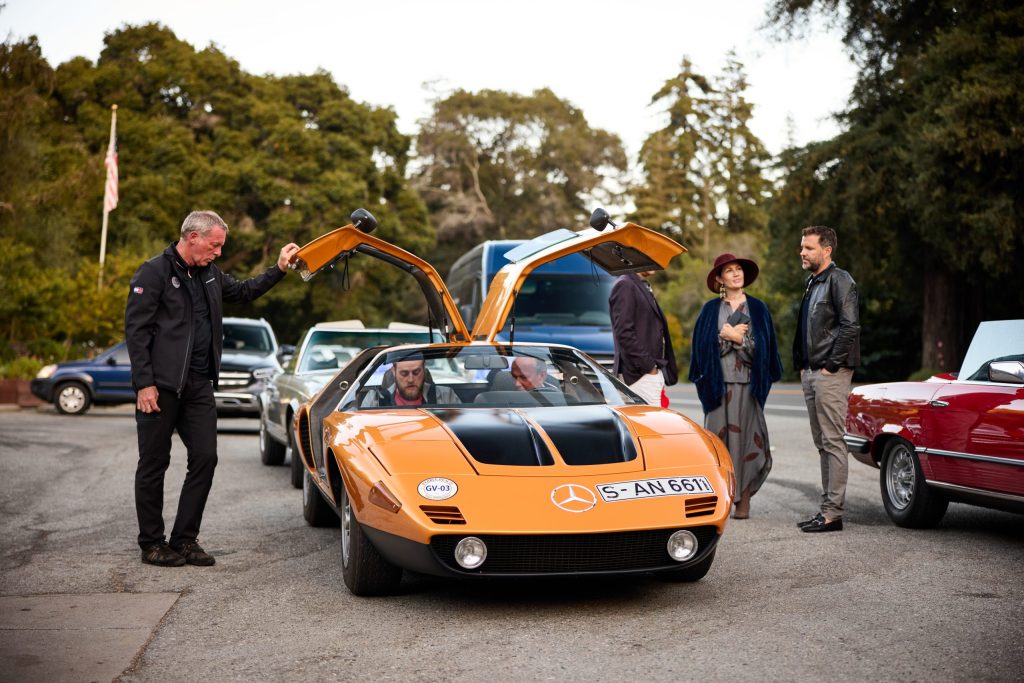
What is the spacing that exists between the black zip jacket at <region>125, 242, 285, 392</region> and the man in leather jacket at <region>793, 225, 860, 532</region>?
3.56m

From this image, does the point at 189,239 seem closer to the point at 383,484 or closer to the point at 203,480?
the point at 203,480

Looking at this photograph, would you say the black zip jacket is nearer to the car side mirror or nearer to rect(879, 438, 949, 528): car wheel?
the car side mirror

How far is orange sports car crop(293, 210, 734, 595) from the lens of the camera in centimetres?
513

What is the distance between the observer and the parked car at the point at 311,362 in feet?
37.0

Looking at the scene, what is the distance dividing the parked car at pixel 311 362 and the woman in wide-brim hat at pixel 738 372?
13.4 ft

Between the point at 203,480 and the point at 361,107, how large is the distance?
44014mm

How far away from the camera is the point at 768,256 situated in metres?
36.7

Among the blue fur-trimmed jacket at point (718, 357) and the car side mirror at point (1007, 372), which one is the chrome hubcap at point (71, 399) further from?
the car side mirror at point (1007, 372)

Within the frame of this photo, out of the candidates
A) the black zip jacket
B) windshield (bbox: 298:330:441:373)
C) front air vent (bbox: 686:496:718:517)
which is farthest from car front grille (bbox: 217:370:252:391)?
front air vent (bbox: 686:496:718:517)

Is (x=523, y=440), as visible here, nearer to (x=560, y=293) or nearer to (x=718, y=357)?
(x=718, y=357)

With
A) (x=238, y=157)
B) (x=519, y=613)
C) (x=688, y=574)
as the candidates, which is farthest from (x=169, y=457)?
(x=238, y=157)

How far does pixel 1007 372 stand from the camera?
677 centimetres

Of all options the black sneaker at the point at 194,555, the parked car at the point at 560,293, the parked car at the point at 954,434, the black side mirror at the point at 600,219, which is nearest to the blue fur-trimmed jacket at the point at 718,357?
the parked car at the point at 954,434

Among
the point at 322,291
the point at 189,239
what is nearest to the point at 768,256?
the point at 322,291
